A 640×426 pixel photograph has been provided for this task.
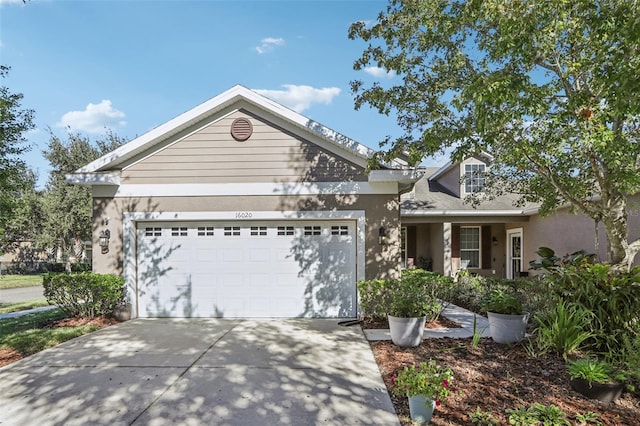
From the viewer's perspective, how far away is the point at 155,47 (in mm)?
10781

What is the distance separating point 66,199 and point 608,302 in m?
26.2

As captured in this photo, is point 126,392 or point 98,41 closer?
point 126,392

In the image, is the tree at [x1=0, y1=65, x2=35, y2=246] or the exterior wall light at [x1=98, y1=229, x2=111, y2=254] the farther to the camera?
the exterior wall light at [x1=98, y1=229, x2=111, y2=254]

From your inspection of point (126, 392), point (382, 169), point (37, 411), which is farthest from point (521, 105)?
point (37, 411)

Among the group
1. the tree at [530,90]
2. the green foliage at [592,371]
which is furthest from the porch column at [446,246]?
the green foliage at [592,371]

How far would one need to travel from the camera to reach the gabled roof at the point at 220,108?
848cm

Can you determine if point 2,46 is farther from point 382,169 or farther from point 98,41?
point 382,169

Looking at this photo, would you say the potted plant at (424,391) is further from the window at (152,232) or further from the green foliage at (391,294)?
the window at (152,232)

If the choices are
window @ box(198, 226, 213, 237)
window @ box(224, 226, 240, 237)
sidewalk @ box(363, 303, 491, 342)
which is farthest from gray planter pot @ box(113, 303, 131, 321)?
sidewalk @ box(363, 303, 491, 342)

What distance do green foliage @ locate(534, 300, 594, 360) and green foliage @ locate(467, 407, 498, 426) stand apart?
2.12 metres

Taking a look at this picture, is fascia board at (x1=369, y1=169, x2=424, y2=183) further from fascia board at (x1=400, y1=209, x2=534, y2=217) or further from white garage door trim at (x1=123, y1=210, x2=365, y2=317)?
fascia board at (x1=400, y1=209, x2=534, y2=217)

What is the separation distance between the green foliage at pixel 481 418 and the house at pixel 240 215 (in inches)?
188

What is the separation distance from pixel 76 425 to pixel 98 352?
2.65 meters

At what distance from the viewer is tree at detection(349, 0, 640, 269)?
5.17 m
